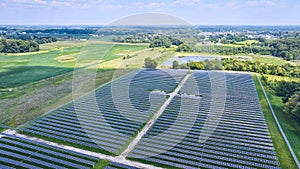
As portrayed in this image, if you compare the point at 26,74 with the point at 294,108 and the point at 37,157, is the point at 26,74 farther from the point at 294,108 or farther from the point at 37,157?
the point at 294,108

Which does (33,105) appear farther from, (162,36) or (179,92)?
(162,36)

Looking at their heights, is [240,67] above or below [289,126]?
above

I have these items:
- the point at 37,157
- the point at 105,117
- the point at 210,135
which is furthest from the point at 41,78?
the point at 210,135

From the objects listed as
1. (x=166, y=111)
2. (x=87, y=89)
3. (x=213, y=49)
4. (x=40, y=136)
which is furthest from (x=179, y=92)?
(x=213, y=49)

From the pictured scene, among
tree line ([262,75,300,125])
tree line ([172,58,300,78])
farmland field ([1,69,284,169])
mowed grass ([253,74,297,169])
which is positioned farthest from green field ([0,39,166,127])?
tree line ([262,75,300,125])

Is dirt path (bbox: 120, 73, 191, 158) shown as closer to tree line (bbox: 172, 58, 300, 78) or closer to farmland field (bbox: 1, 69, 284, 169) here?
farmland field (bbox: 1, 69, 284, 169)

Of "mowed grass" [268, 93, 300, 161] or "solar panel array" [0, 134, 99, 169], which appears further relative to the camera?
"mowed grass" [268, 93, 300, 161]
